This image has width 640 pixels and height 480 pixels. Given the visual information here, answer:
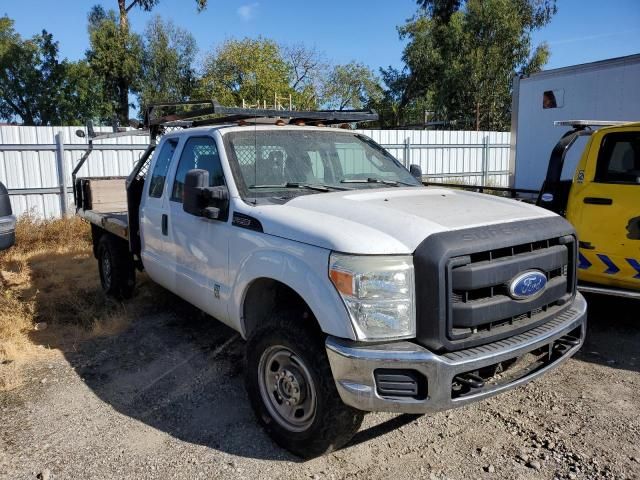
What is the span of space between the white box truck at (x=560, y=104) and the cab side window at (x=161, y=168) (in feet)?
17.6

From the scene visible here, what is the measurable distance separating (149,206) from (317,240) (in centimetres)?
274

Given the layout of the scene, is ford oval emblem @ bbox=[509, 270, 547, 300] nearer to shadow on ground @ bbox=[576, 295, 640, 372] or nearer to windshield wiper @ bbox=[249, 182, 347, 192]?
windshield wiper @ bbox=[249, 182, 347, 192]

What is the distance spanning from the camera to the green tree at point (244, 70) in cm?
2306

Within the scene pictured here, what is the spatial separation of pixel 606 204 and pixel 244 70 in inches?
832

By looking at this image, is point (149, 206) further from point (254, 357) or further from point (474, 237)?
point (474, 237)

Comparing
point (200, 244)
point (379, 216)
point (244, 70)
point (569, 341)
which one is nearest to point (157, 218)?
point (200, 244)

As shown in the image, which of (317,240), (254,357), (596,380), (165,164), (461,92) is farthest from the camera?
(461,92)

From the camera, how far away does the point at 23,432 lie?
349 cm

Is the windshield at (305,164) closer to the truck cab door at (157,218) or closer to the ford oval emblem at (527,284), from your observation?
the truck cab door at (157,218)

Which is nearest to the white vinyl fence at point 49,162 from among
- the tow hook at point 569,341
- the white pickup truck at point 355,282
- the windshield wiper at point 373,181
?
the white pickup truck at point 355,282

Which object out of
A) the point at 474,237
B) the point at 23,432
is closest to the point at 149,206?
the point at 23,432

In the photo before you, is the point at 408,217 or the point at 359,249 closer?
the point at 359,249

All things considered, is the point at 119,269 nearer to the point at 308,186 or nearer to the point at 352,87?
the point at 308,186

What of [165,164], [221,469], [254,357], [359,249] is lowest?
[221,469]
